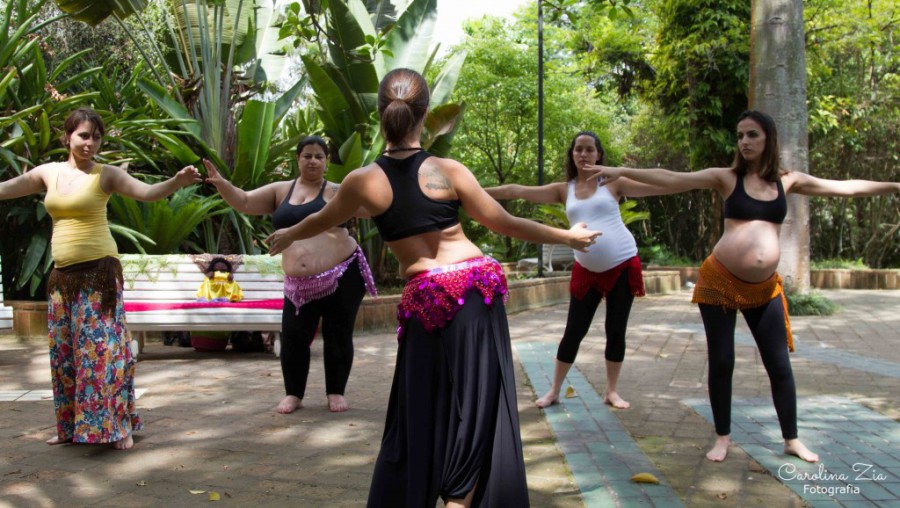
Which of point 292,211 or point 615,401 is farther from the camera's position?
point 615,401

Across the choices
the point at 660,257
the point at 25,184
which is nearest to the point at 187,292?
the point at 25,184

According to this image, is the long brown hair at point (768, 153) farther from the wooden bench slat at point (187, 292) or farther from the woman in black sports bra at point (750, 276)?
the wooden bench slat at point (187, 292)

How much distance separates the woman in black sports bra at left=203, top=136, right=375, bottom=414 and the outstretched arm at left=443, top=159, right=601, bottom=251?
2664 millimetres

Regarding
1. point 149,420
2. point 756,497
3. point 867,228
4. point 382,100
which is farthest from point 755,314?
point 867,228

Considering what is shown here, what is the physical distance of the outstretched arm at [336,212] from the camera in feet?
10.6

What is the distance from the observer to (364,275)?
6008 mm

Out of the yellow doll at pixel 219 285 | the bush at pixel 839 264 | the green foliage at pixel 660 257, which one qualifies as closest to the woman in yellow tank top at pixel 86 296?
the yellow doll at pixel 219 285

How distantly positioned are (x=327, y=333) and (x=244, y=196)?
1.15 m

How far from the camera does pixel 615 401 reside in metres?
5.94

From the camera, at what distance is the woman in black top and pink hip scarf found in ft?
10.1

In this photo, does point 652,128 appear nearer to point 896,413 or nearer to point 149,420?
point 896,413

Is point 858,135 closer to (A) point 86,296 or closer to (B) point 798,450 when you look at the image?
(B) point 798,450

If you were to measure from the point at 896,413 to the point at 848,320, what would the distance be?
607 centimetres

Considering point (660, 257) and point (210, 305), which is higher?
point (210, 305)
